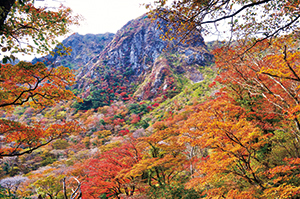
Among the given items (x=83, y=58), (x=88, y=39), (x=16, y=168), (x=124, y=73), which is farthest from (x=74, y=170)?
(x=88, y=39)

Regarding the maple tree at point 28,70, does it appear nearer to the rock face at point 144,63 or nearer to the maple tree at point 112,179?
the maple tree at point 112,179

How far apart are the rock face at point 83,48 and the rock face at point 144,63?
14005mm

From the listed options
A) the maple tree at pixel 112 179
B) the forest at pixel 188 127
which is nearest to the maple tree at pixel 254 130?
the forest at pixel 188 127

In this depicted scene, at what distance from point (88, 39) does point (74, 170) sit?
102 m

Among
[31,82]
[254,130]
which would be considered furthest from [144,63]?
[254,130]

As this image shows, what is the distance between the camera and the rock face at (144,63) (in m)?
48.3

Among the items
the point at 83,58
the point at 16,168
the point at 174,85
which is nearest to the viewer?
the point at 16,168

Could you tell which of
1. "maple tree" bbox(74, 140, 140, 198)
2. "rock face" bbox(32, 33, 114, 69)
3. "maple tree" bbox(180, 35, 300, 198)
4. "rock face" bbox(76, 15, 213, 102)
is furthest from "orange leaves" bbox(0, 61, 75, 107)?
"rock face" bbox(32, 33, 114, 69)

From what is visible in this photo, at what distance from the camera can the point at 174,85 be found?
141ft

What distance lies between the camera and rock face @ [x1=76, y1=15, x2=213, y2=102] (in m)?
48.3

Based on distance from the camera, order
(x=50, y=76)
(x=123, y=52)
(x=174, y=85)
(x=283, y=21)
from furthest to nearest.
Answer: (x=123, y=52) < (x=174, y=85) < (x=50, y=76) < (x=283, y=21)

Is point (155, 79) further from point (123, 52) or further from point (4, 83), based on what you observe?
point (4, 83)

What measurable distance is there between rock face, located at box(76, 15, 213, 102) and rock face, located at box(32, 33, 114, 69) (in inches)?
551

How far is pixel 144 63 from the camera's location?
2391 inches
